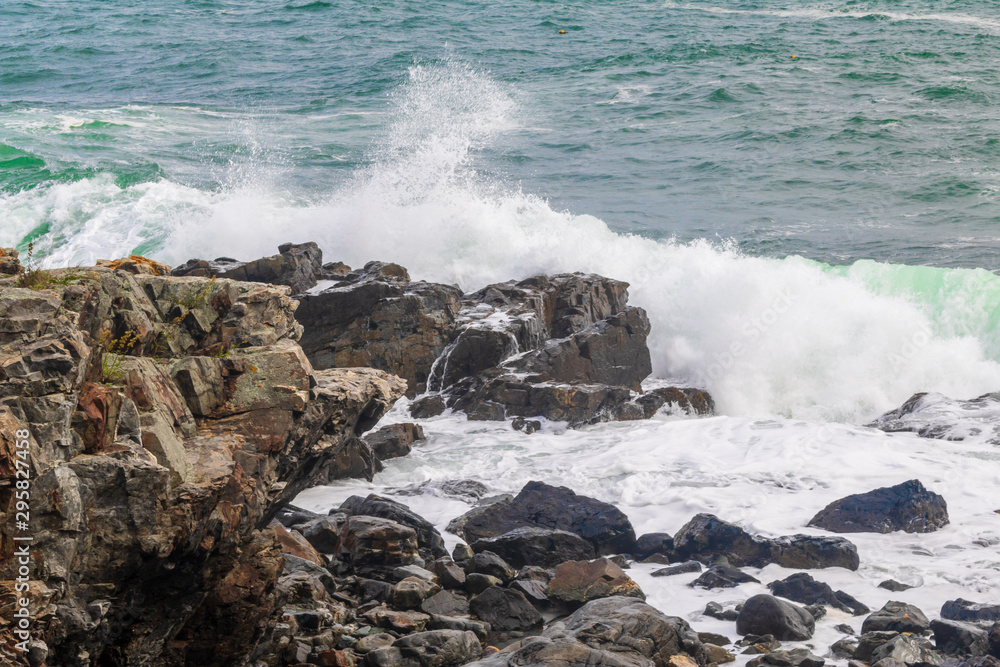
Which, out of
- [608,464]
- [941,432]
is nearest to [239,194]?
[608,464]

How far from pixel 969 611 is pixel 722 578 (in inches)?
73.0

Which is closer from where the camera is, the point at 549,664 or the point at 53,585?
the point at 53,585

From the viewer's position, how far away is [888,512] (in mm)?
8820

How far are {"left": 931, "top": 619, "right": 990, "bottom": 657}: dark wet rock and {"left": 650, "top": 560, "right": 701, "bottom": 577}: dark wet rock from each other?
2075 mm

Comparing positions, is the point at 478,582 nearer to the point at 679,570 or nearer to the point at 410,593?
the point at 410,593

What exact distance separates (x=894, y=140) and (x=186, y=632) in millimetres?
23981

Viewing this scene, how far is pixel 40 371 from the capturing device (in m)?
4.19

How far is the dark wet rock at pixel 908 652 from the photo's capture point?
5.89 m

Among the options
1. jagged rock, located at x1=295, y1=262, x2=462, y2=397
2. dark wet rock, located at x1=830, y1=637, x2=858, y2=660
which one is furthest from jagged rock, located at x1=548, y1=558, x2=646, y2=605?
jagged rock, located at x1=295, y1=262, x2=462, y2=397

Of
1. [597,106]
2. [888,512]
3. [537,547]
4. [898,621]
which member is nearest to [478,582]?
[537,547]

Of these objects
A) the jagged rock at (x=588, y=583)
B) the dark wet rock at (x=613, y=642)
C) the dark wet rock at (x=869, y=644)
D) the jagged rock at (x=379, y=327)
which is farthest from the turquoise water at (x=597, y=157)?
the dark wet rock at (x=613, y=642)

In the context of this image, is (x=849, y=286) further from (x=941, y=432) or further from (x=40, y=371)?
(x=40, y=371)

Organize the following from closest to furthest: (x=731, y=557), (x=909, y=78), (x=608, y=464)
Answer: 1. (x=731, y=557)
2. (x=608, y=464)
3. (x=909, y=78)

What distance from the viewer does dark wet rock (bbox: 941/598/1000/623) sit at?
21.6 ft
